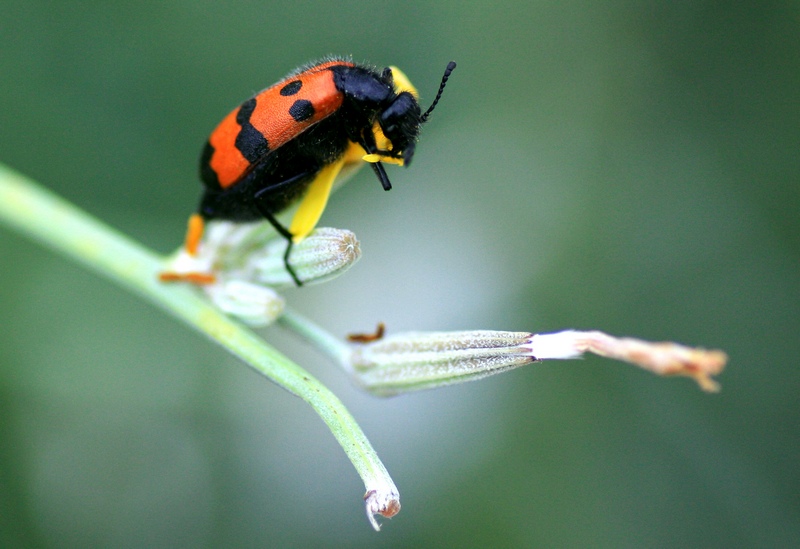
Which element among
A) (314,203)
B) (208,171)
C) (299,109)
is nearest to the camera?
(299,109)

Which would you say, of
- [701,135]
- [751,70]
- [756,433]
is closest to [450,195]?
[701,135]

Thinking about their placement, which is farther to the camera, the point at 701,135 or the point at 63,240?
the point at 701,135

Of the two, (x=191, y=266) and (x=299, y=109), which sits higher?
(x=299, y=109)

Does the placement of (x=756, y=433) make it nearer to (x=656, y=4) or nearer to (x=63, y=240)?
(x=656, y=4)

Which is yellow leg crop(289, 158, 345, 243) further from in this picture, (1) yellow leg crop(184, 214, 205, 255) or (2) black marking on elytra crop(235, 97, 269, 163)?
(1) yellow leg crop(184, 214, 205, 255)

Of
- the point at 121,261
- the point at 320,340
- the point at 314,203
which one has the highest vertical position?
the point at 121,261

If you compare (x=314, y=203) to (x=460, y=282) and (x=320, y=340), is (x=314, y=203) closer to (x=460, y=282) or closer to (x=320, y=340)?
(x=320, y=340)

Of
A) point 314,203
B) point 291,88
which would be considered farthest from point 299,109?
point 314,203
